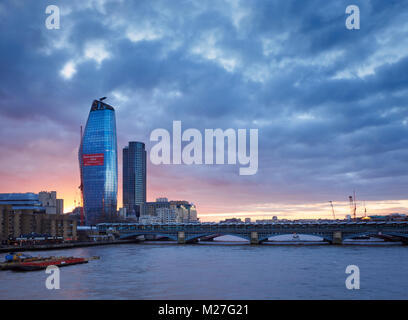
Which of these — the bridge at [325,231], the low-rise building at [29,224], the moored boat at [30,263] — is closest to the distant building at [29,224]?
the low-rise building at [29,224]

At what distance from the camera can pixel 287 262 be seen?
9881cm

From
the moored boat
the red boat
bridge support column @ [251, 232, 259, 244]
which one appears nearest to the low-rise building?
the moored boat

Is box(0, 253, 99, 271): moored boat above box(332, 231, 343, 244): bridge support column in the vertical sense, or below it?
above

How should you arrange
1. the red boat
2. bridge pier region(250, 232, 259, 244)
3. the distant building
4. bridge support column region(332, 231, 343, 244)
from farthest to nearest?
bridge pier region(250, 232, 259, 244) → the distant building → bridge support column region(332, 231, 343, 244) → the red boat

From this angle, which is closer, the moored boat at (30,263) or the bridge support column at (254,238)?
the moored boat at (30,263)

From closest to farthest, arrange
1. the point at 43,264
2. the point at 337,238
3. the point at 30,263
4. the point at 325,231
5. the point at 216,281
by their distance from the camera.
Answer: the point at 216,281 < the point at 30,263 < the point at 43,264 < the point at 337,238 < the point at 325,231

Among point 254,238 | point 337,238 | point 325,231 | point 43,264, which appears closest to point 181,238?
point 254,238

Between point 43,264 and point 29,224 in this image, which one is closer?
point 43,264

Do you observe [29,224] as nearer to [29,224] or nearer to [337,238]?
[29,224]

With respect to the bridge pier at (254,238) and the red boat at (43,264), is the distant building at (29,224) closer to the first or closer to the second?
the red boat at (43,264)

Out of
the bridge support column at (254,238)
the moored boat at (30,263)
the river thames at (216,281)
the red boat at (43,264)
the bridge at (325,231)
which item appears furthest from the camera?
the bridge support column at (254,238)

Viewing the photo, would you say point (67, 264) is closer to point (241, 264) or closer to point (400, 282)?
point (241, 264)

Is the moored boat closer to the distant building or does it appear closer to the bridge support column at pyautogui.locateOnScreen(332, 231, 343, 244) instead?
the distant building
